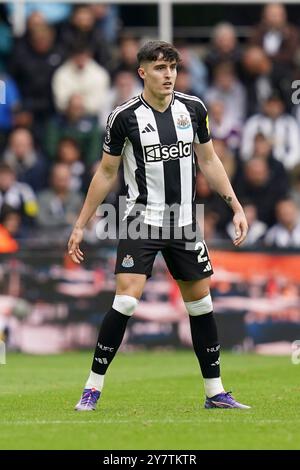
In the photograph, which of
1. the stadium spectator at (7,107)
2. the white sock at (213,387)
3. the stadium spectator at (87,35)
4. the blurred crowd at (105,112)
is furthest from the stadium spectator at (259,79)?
the white sock at (213,387)

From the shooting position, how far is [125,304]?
8.62m

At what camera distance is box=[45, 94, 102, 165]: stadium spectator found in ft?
57.4

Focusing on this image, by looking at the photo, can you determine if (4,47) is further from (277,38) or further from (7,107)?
(277,38)

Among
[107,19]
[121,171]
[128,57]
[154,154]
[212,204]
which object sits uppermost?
[107,19]

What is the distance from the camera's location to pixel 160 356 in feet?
48.4

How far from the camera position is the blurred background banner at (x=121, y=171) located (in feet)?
50.2

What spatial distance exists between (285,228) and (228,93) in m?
2.91

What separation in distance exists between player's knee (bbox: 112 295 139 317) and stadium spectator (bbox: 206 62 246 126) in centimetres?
986

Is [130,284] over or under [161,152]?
under

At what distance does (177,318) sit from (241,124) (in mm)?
4004

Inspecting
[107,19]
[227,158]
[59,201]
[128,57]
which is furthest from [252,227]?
[107,19]

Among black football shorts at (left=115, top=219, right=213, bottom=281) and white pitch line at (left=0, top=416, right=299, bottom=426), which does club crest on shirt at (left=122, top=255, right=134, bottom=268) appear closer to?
black football shorts at (left=115, top=219, right=213, bottom=281)

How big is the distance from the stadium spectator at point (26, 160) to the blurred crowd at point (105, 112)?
14 mm
